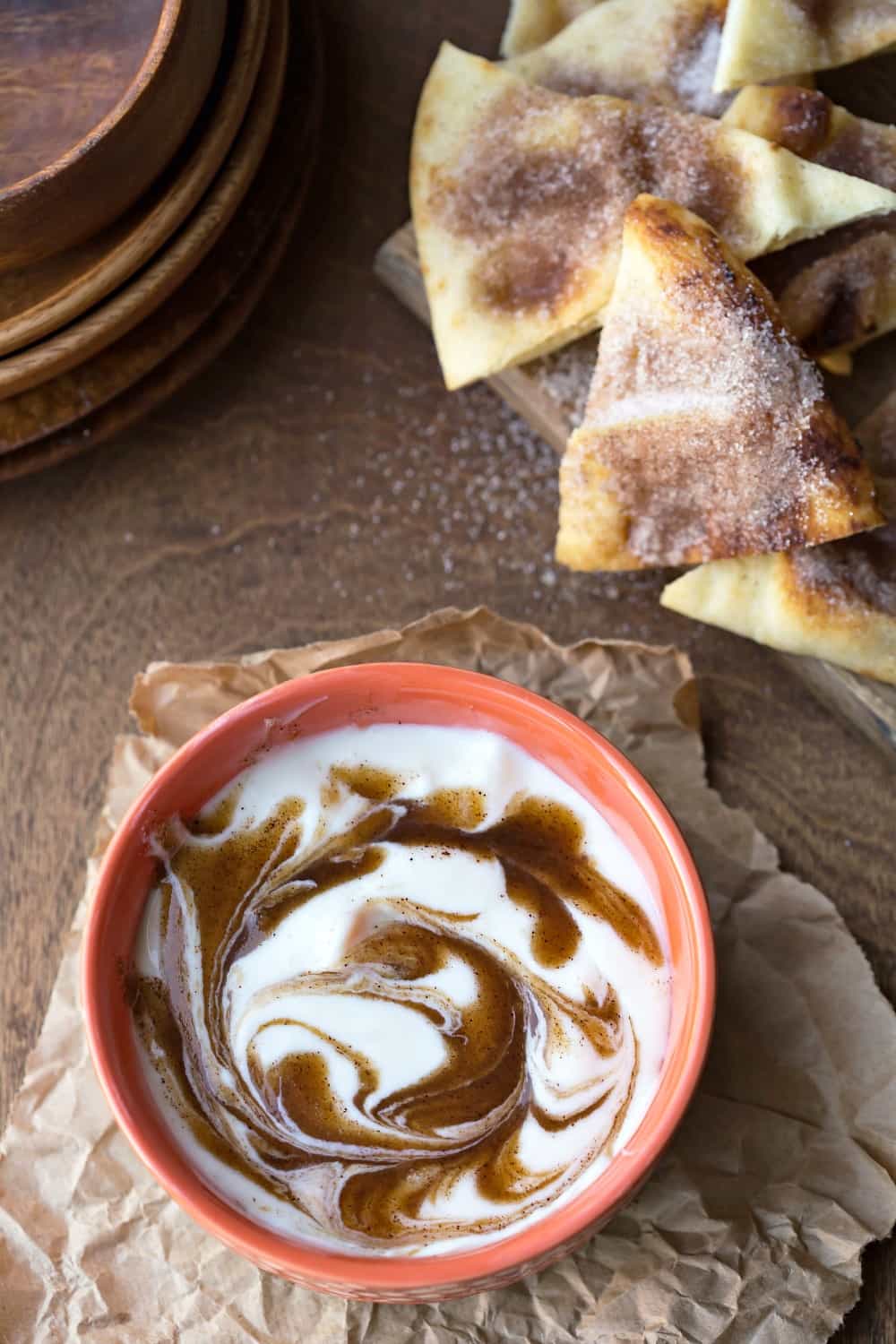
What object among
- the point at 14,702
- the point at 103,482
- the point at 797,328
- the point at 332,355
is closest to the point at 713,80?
the point at 797,328

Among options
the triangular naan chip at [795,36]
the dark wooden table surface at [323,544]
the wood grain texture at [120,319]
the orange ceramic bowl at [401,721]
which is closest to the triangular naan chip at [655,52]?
the triangular naan chip at [795,36]

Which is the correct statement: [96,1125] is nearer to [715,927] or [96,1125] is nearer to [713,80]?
[715,927]

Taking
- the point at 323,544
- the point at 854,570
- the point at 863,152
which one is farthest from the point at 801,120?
the point at 323,544

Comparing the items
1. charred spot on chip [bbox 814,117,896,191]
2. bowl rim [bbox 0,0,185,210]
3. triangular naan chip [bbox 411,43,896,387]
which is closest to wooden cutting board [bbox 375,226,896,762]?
triangular naan chip [bbox 411,43,896,387]

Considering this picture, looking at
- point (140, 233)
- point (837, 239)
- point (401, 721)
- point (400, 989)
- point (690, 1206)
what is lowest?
point (690, 1206)

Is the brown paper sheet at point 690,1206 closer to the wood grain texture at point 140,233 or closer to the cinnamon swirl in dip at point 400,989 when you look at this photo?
the cinnamon swirl in dip at point 400,989

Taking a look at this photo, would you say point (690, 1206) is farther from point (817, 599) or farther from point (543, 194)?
point (543, 194)

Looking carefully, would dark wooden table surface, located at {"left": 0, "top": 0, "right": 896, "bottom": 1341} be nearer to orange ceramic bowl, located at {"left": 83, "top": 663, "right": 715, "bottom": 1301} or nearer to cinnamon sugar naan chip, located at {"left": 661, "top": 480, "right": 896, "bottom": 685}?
cinnamon sugar naan chip, located at {"left": 661, "top": 480, "right": 896, "bottom": 685}
